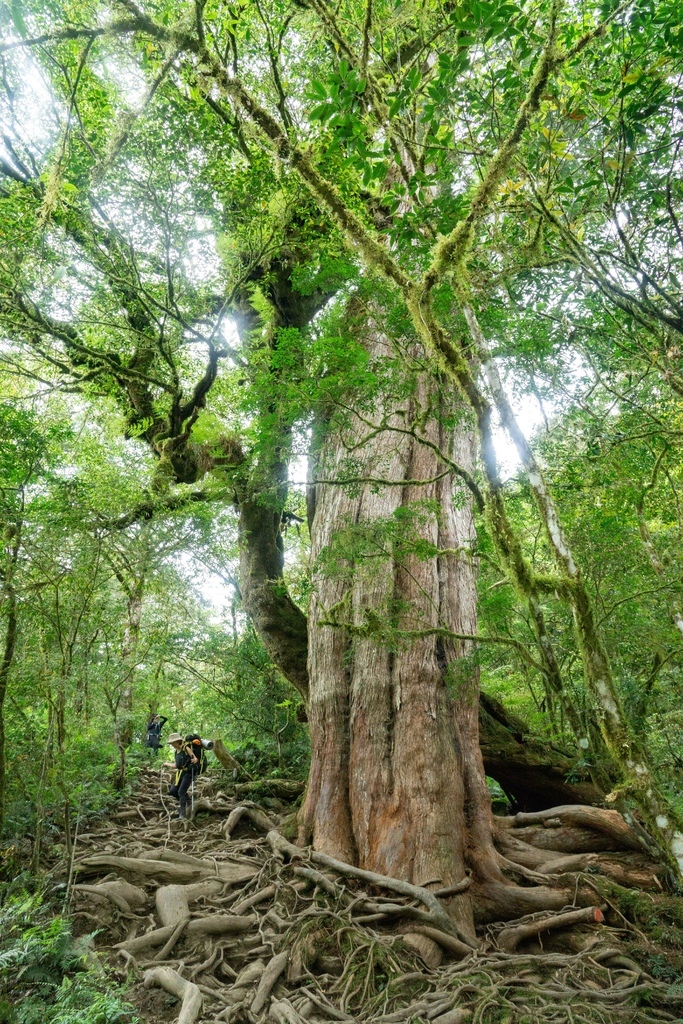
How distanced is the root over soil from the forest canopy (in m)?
0.29

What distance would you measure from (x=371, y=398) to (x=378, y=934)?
4.26 meters

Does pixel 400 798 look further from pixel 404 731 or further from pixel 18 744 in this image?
pixel 18 744

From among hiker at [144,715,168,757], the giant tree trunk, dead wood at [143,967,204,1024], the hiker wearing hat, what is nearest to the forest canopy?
the giant tree trunk

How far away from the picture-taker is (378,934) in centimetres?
424

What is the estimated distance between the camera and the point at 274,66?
13.4ft

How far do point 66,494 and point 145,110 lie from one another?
4.18 m

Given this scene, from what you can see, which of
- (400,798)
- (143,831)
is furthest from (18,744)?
(400,798)

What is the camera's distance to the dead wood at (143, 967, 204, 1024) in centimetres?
331

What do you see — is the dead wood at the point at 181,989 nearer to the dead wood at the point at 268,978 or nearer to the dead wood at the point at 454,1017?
the dead wood at the point at 268,978

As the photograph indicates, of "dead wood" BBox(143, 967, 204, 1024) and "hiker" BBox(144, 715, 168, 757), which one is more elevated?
"hiker" BBox(144, 715, 168, 757)

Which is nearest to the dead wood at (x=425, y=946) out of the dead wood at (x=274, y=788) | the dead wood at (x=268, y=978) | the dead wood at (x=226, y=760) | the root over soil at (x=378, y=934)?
the root over soil at (x=378, y=934)

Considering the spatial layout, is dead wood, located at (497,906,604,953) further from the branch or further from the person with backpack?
the branch

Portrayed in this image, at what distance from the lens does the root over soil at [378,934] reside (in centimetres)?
350

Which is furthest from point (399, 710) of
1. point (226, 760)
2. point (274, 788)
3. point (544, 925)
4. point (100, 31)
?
point (100, 31)
